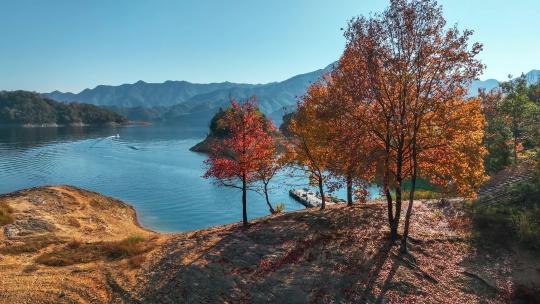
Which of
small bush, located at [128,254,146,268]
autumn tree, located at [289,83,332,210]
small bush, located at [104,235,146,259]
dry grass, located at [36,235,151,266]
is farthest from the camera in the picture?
autumn tree, located at [289,83,332,210]

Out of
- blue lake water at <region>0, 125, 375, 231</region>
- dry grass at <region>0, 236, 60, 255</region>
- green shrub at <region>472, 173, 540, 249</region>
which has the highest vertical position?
green shrub at <region>472, 173, 540, 249</region>

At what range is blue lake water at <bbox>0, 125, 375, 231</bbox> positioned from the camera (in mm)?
60812

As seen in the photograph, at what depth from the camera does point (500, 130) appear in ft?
158

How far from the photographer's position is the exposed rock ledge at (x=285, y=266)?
2130cm

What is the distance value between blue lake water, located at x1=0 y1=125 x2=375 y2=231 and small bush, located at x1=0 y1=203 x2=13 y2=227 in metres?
17.3

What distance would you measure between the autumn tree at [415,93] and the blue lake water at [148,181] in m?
36.5

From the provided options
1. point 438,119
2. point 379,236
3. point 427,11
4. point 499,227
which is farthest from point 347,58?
point 499,227

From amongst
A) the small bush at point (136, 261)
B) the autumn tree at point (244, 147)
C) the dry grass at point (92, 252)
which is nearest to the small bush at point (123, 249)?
the dry grass at point (92, 252)

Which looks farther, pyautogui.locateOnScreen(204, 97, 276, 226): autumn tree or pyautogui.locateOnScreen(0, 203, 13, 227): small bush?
pyautogui.locateOnScreen(0, 203, 13, 227): small bush

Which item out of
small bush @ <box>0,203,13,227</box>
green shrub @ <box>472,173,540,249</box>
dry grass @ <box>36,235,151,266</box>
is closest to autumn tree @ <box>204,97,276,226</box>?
dry grass @ <box>36,235,151,266</box>

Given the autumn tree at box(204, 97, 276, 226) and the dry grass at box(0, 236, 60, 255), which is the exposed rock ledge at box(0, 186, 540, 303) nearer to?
the dry grass at box(0, 236, 60, 255)

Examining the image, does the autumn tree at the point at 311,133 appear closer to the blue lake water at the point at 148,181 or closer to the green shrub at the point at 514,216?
the green shrub at the point at 514,216

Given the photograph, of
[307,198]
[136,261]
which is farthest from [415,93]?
[307,198]

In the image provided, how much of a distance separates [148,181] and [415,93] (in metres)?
77.4
